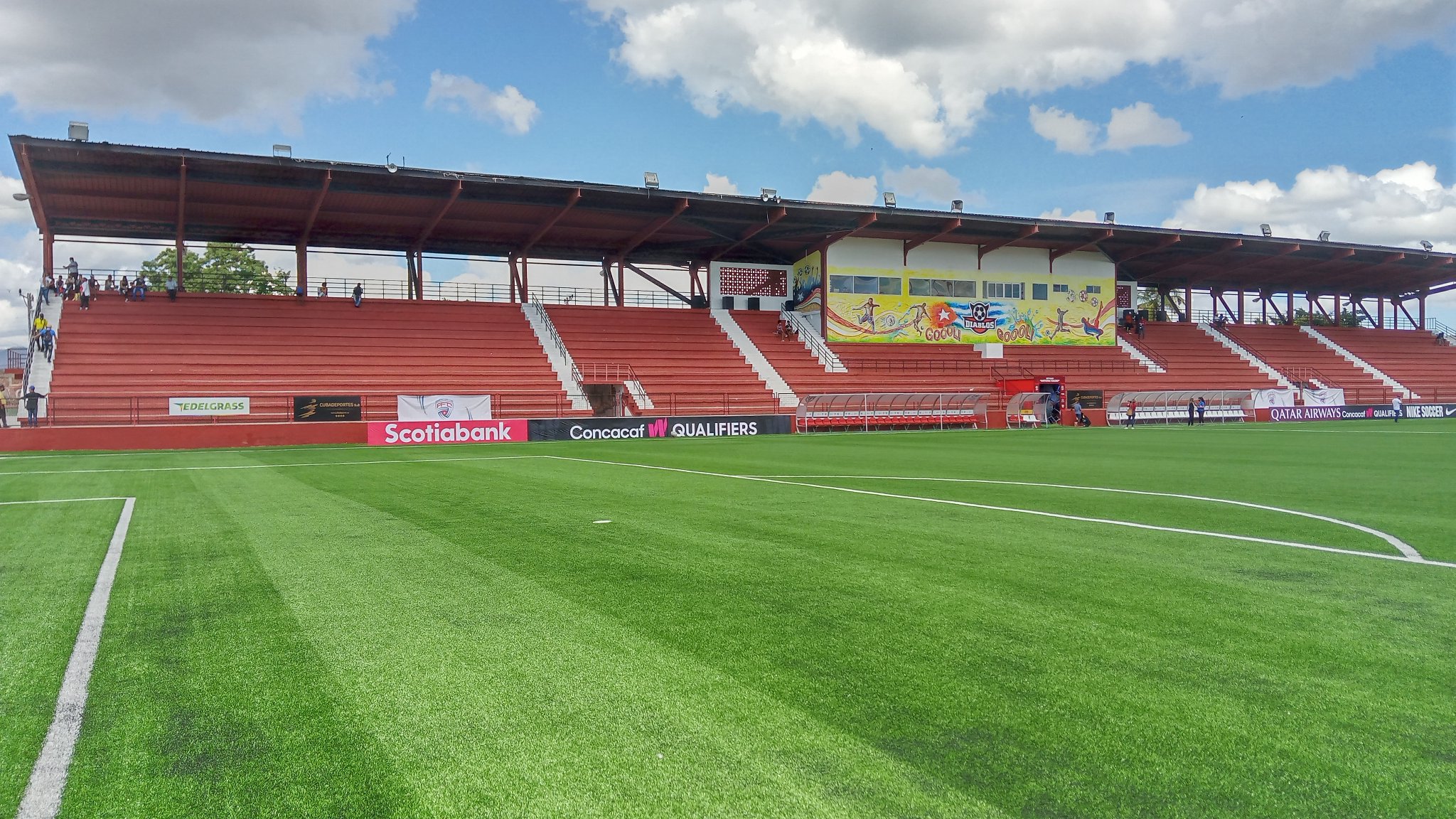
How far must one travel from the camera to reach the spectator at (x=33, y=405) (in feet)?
83.1

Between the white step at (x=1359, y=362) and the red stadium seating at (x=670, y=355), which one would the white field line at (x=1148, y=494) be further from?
the white step at (x=1359, y=362)

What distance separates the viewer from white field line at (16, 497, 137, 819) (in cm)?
247

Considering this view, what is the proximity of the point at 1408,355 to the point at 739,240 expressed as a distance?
151 feet

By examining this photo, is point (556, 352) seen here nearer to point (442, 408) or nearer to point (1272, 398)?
point (442, 408)

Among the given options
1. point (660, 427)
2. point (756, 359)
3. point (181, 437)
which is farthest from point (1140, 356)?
point (181, 437)

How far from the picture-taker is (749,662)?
141 inches

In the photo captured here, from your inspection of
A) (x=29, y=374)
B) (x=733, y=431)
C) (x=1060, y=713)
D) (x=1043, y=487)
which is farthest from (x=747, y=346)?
(x=1060, y=713)

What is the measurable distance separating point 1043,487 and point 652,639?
791 centimetres

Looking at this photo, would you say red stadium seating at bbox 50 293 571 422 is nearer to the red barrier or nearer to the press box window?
the red barrier

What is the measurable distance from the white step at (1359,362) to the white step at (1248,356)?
698cm

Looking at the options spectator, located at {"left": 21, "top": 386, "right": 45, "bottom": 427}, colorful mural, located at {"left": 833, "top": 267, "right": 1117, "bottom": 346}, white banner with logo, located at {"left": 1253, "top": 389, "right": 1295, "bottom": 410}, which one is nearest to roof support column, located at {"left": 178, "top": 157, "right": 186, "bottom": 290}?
spectator, located at {"left": 21, "top": 386, "right": 45, "bottom": 427}

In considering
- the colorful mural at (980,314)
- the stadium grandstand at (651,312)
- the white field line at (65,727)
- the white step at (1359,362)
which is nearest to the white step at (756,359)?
the stadium grandstand at (651,312)

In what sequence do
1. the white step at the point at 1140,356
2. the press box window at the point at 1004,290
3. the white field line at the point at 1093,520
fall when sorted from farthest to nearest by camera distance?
the white step at the point at 1140,356
the press box window at the point at 1004,290
the white field line at the point at 1093,520

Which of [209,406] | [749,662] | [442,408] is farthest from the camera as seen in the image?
[442,408]
